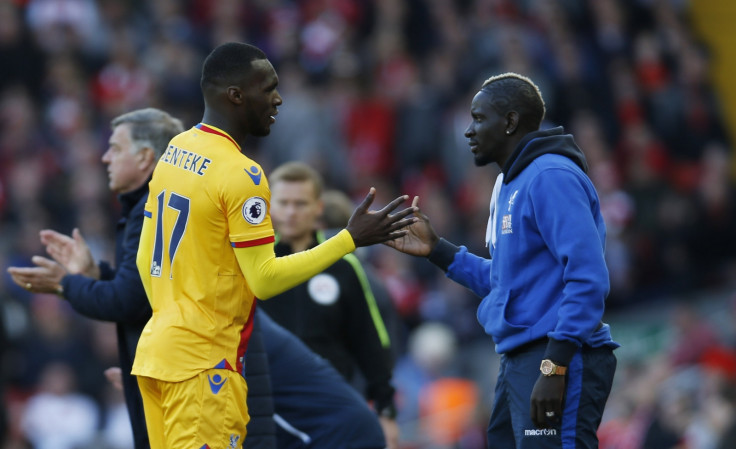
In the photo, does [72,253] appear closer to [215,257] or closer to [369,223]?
[215,257]

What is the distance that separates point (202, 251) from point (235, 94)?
0.66m

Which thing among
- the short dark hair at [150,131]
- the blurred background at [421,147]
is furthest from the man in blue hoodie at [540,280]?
the blurred background at [421,147]

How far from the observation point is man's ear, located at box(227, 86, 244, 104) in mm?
4879

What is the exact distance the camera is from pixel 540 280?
491cm

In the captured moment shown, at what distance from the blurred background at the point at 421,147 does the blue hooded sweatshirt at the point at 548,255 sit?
19.4 feet

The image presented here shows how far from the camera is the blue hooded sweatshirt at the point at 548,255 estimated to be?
Answer: 4676 mm

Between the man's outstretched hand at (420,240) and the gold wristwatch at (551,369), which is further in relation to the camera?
the man's outstretched hand at (420,240)

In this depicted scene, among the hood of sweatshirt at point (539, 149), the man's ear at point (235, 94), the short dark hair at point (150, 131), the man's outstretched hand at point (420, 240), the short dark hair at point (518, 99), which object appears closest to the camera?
the man's ear at point (235, 94)

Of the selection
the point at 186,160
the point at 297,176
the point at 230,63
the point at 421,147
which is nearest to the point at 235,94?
the point at 230,63

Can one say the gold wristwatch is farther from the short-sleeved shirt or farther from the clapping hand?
the clapping hand

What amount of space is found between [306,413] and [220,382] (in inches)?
55.2

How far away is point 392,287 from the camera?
12336 millimetres

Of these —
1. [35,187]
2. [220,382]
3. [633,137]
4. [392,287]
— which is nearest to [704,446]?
[392,287]

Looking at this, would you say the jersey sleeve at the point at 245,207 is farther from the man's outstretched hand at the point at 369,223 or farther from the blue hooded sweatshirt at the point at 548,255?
the blue hooded sweatshirt at the point at 548,255
